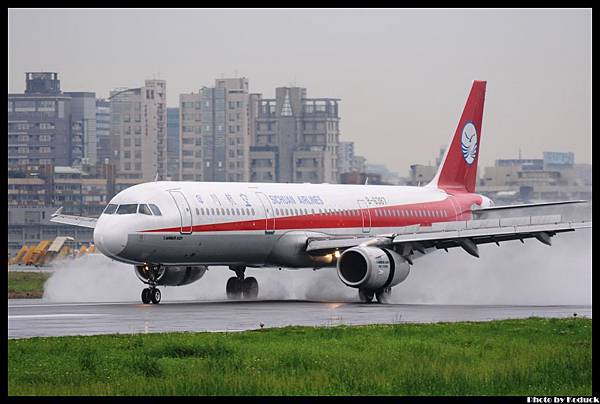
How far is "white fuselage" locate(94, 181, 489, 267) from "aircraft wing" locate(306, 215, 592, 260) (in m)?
1.22

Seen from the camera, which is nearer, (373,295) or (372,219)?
(373,295)

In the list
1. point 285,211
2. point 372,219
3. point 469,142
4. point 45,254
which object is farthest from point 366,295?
point 45,254

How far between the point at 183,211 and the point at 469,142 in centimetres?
1910

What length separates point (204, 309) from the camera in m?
41.4

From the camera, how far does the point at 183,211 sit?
43.6m

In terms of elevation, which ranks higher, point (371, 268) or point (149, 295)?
point (371, 268)

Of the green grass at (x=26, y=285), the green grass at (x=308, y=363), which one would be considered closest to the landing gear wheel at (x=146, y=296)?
the green grass at (x=26, y=285)

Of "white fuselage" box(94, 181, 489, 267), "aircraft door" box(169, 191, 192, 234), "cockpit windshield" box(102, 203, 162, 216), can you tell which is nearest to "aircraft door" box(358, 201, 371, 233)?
"white fuselage" box(94, 181, 489, 267)

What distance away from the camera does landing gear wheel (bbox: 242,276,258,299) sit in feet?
161

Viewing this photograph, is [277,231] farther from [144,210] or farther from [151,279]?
[144,210]

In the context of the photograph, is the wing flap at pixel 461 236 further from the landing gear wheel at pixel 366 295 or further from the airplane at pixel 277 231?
the landing gear wheel at pixel 366 295

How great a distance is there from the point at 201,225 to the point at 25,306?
232 inches

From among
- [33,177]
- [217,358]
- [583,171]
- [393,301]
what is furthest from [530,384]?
[33,177]

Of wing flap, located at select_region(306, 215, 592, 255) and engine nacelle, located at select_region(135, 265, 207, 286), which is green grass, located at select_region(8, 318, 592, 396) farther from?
engine nacelle, located at select_region(135, 265, 207, 286)
